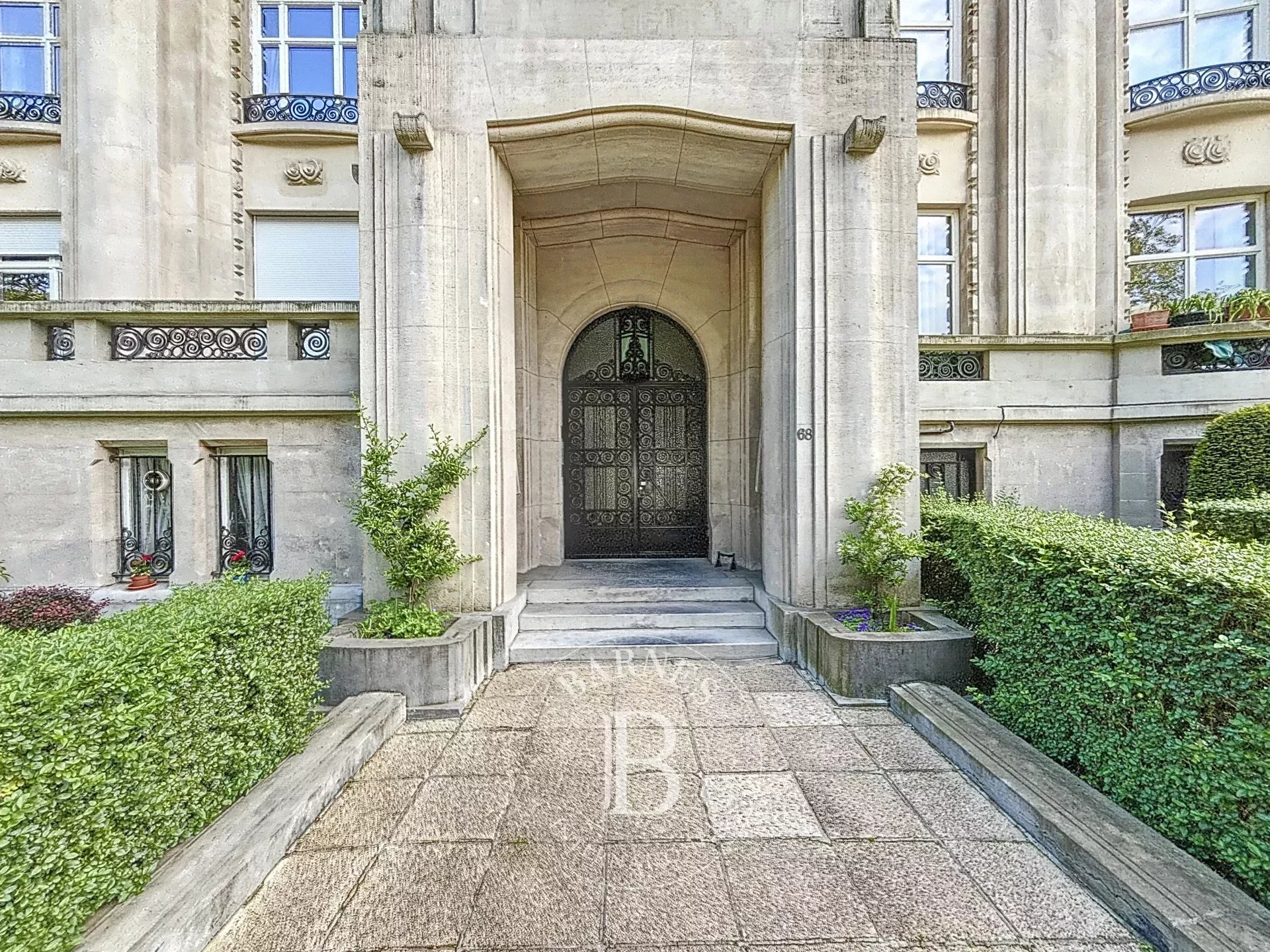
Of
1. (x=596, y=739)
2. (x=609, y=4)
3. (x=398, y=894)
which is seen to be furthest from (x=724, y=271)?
(x=398, y=894)

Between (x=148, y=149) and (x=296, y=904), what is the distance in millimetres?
10744

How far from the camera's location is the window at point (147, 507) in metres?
6.47

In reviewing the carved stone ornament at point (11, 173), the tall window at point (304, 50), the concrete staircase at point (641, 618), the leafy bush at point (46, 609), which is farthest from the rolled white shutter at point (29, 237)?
the concrete staircase at point (641, 618)

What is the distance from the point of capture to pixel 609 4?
5637mm

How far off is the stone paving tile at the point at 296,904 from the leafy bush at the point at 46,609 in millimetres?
4309

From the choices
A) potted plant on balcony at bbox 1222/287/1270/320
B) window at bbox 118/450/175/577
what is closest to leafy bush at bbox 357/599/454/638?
window at bbox 118/450/175/577

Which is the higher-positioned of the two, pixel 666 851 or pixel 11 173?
pixel 11 173

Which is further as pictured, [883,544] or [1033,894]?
[883,544]

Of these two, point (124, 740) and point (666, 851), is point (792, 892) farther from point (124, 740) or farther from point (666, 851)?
point (124, 740)

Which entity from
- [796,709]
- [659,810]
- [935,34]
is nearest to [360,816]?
[659,810]

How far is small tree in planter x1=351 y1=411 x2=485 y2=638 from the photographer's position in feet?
16.3

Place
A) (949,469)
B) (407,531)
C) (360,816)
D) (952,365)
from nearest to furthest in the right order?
1. (360,816)
2. (407,531)
3. (952,365)
4. (949,469)

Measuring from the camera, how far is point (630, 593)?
6.75m

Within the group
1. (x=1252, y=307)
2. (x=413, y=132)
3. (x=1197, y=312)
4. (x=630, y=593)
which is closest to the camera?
(x=413, y=132)
